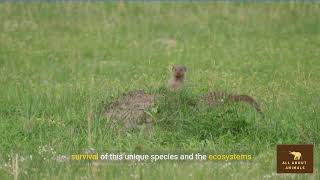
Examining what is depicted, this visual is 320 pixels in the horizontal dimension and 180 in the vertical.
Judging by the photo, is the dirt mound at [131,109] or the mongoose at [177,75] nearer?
the dirt mound at [131,109]

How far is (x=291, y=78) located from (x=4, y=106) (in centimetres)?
473

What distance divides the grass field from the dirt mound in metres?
0.16

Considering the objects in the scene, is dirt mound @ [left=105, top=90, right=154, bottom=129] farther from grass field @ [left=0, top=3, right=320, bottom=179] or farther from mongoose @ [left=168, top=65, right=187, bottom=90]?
mongoose @ [left=168, top=65, right=187, bottom=90]

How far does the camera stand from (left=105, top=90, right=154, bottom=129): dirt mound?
909 centimetres

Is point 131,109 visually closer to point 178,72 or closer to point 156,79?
point 178,72

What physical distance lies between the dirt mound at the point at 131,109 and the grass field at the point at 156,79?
0.16 metres

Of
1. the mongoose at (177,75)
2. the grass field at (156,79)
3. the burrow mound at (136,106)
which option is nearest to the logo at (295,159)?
the grass field at (156,79)

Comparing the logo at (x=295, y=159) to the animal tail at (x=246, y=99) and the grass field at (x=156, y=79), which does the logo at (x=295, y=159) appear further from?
the animal tail at (x=246, y=99)

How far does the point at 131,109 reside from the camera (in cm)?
929

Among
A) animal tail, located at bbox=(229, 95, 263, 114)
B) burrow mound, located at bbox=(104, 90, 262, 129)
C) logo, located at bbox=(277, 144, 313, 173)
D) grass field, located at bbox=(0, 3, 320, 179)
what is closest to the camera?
logo, located at bbox=(277, 144, 313, 173)

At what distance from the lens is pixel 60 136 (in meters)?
8.63

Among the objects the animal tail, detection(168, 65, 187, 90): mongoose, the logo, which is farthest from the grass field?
detection(168, 65, 187, 90): mongoose

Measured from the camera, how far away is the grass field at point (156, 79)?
7.96 metres

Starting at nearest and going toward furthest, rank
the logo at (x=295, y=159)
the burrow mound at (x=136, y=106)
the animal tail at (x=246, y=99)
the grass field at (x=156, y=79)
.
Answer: the logo at (x=295, y=159)
the grass field at (x=156, y=79)
the burrow mound at (x=136, y=106)
the animal tail at (x=246, y=99)
